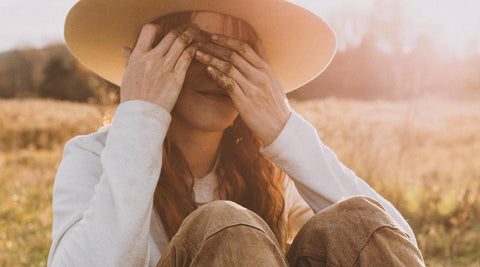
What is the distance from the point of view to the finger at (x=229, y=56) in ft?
5.66

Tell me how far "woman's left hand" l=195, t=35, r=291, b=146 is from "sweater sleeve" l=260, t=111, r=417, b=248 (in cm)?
5

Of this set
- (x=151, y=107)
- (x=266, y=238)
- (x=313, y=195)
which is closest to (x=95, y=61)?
(x=151, y=107)

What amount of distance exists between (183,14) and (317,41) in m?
0.68

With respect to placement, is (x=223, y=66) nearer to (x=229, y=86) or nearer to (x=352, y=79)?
(x=229, y=86)

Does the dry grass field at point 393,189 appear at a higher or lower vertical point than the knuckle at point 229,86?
lower

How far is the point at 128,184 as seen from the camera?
1447 mm

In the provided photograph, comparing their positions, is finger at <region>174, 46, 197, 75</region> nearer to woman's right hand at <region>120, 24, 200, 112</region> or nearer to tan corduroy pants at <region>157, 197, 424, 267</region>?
woman's right hand at <region>120, 24, 200, 112</region>

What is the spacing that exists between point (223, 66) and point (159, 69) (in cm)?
25

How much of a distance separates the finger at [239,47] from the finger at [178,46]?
0.31 feet

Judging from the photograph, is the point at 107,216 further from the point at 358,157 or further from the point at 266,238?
the point at 358,157

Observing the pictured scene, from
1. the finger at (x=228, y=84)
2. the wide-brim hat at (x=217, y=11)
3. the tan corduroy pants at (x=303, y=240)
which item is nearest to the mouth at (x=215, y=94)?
the finger at (x=228, y=84)

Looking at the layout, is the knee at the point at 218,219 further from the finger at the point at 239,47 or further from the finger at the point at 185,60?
the finger at the point at 239,47

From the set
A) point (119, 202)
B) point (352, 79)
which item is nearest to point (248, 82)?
point (119, 202)

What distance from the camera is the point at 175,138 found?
2.08 meters
